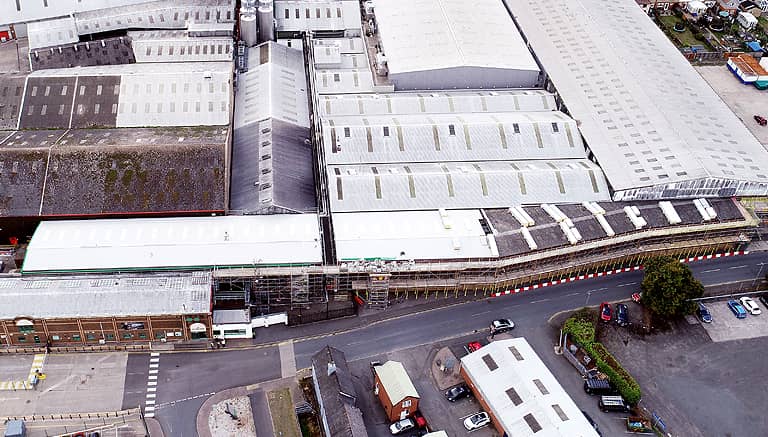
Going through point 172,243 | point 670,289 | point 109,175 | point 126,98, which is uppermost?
point 126,98

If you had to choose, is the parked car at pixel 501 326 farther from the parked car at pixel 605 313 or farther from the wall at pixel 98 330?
the wall at pixel 98 330

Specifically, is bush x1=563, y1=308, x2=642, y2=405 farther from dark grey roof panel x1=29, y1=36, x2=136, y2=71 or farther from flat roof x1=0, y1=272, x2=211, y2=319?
dark grey roof panel x1=29, y1=36, x2=136, y2=71

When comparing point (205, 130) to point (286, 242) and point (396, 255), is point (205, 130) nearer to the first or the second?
point (286, 242)

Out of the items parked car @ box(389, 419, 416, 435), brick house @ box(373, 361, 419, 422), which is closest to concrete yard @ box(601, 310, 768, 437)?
brick house @ box(373, 361, 419, 422)

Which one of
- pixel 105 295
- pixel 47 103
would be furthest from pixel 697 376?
pixel 47 103

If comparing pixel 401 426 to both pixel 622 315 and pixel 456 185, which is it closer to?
pixel 622 315

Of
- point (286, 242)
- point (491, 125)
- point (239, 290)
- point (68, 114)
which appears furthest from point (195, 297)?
point (491, 125)

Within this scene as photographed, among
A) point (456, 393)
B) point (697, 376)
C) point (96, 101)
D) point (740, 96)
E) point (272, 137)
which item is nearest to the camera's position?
point (456, 393)
